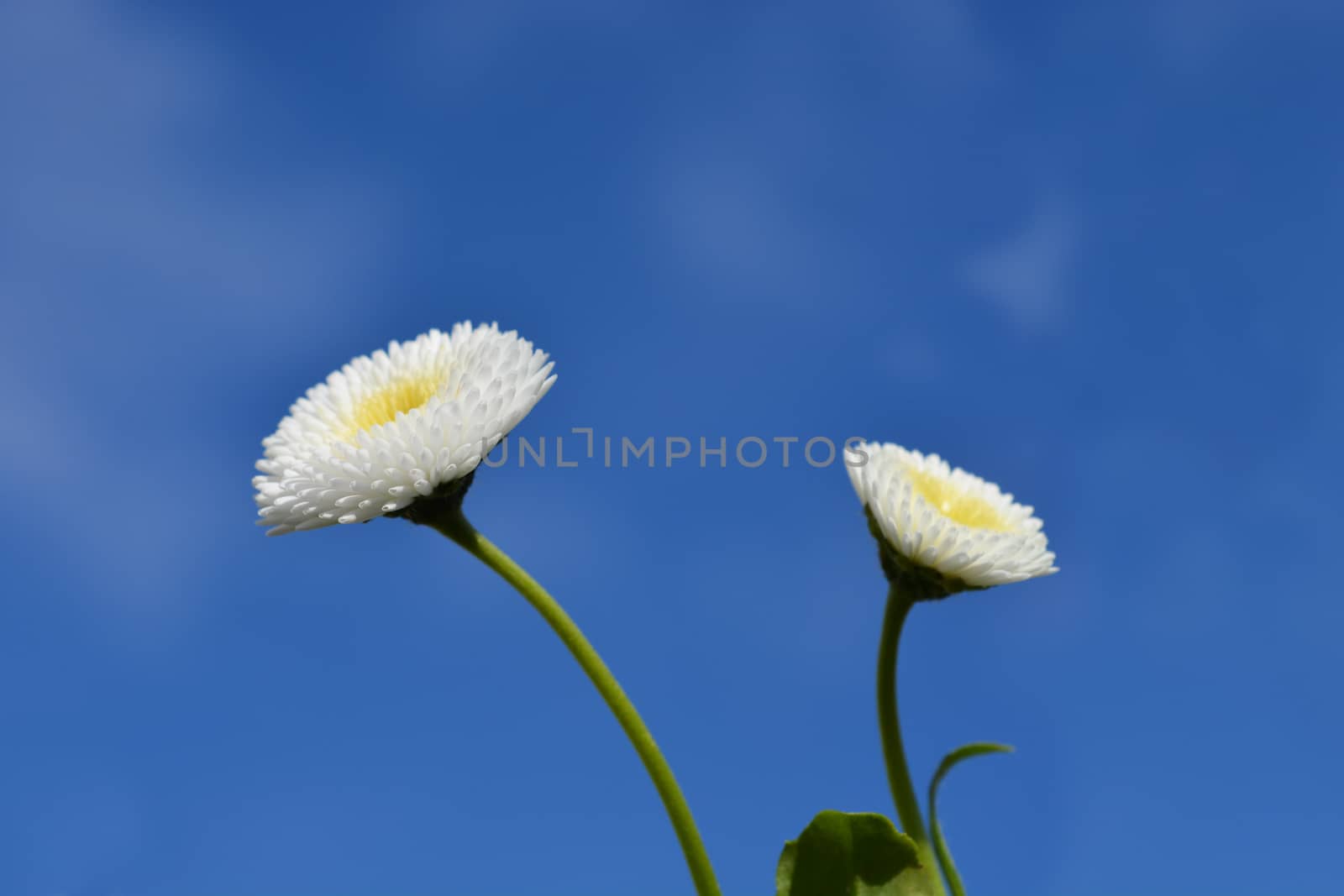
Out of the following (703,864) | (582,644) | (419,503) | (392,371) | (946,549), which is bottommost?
(703,864)

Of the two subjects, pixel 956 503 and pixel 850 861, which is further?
pixel 956 503

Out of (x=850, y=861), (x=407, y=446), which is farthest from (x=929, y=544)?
(x=407, y=446)

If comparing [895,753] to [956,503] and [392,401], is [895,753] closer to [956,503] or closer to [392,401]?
[956,503]

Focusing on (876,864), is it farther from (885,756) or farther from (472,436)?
(472,436)

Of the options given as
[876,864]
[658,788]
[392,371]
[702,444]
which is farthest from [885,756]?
[392,371]

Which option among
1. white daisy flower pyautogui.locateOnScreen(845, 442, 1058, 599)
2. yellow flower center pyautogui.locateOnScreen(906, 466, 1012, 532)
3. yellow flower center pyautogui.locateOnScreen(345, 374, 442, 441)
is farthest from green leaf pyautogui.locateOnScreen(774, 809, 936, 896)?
yellow flower center pyautogui.locateOnScreen(345, 374, 442, 441)

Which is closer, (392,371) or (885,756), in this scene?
(885,756)

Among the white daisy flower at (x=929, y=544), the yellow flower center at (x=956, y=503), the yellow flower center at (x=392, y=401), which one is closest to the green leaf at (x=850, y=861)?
the white daisy flower at (x=929, y=544)
